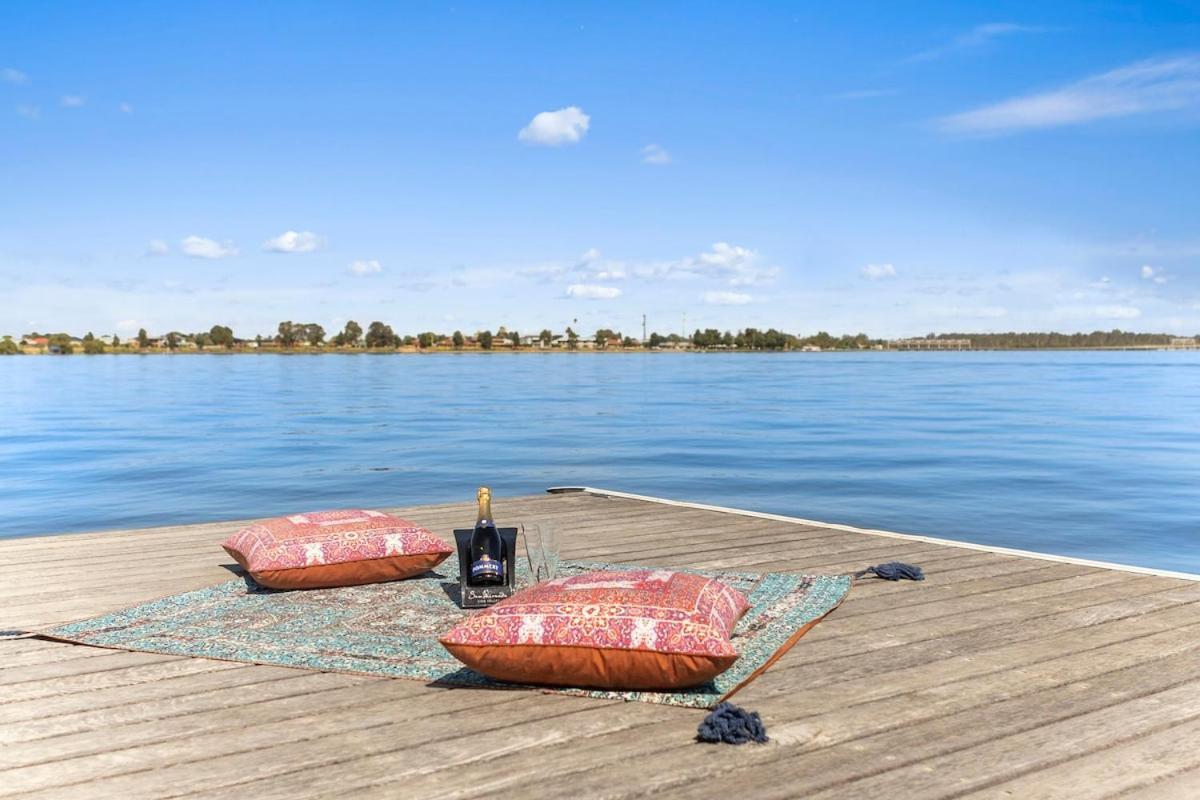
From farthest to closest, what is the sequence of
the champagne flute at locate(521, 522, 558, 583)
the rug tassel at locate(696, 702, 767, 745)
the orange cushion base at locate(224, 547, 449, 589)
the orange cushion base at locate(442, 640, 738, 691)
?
1. the orange cushion base at locate(224, 547, 449, 589)
2. the champagne flute at locate(521, 522, 558, 583)
3. the orange cushion base at locate(442, 640, 738, 691)
4. the rug tassel at locate(696, 702, 767, 745)

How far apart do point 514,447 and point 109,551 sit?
17.8 m

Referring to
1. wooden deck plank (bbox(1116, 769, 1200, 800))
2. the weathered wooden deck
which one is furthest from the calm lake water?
wooden deck plank (bbox(1116, 769, 1200, 800))

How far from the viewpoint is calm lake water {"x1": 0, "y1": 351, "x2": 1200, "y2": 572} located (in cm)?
1481

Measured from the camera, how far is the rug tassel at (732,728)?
296cm

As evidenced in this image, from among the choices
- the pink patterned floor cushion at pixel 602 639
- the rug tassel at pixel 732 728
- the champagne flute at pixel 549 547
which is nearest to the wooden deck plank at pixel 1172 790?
the rug tassel at pixel 732 728

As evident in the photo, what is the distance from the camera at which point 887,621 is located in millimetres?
4336

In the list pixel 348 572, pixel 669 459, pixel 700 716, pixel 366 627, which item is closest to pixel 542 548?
pixel 366 627

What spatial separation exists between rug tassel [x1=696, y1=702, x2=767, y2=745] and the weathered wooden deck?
41 millimetres

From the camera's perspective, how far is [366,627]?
13.9ft

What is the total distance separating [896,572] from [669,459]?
52.4 feet

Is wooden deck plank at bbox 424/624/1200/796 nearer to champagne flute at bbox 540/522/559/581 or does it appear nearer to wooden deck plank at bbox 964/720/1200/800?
wooden deck plank at bbox 964/720/1200/800

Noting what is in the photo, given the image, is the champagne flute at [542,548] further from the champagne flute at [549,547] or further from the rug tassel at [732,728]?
the rug tassel at [732,728]

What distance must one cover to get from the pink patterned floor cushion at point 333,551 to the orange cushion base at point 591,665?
5.30 feet

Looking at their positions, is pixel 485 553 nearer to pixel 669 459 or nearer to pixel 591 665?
pixel 591 665
